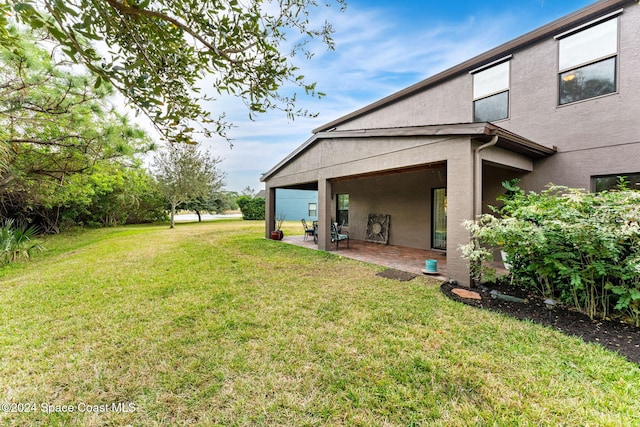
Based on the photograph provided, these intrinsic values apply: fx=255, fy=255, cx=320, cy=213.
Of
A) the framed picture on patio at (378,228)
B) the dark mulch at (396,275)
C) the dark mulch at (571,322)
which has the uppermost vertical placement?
the framed picture on patio at (378,228)

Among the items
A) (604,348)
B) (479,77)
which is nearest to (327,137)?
(479,77)

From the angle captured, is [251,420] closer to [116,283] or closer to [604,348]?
[604,348]

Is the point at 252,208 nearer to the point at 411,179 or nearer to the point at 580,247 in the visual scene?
the point at 411,179

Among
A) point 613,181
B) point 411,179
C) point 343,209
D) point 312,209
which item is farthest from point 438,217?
point 312,209

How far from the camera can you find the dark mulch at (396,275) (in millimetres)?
5637

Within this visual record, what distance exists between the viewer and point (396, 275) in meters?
5.88

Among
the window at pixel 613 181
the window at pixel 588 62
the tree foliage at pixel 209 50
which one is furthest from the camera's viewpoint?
the window at pixel 588 62

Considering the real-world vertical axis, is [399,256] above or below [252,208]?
below

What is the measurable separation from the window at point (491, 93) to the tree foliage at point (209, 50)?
21.4 feet

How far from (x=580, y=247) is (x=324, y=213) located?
634 centimetres

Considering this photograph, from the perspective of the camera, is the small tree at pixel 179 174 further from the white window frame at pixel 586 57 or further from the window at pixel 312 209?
the white window frame at pixel 586 57

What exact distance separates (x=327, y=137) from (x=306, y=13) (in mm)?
5538

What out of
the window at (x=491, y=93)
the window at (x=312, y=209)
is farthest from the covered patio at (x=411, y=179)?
the window at (x=312, y=209)

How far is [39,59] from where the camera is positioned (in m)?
4.72
